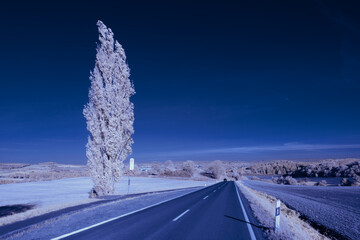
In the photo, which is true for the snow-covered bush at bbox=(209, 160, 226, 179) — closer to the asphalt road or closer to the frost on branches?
the frost on branches

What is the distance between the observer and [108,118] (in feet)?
60.5

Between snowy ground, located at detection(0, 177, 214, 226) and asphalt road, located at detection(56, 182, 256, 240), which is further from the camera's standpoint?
snowy ground, located at detection(0, 177, 214, 226)

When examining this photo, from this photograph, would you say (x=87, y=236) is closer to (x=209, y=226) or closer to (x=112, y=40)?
(x=209, y=226)

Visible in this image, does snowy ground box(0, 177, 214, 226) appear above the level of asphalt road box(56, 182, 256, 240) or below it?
below

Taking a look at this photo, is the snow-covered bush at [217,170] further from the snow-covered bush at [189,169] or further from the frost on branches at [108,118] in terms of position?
the frost on branches at [108,118]

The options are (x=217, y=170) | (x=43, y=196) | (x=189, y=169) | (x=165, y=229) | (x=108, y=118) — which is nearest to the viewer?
(x=165, y=229)

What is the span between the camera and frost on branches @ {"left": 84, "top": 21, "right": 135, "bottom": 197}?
1823 centimetres

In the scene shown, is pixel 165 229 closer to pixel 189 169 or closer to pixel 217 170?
pixel 189 169

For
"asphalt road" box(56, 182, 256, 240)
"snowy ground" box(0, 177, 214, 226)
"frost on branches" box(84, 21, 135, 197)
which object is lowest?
"snowy ground" box(0, 177, 214, 226)

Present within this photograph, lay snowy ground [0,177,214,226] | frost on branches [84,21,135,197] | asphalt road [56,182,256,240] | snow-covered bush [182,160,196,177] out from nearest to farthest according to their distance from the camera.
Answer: asphalt road [56,182,256,240] < snowy ground [0,177,214,226] < frost on branches [84,21,135,197] < snow-covered bush [182,160,196,177]

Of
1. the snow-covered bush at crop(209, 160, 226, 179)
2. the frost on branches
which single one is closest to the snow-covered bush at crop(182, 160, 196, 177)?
the snow-covered bush at crop(209, 160, 226, 179)

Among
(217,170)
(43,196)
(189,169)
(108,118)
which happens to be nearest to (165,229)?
(108,118)

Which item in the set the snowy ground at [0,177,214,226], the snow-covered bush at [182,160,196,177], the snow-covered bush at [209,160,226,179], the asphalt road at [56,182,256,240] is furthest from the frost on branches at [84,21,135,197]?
the snow-covered bush at [209,160,226,179]

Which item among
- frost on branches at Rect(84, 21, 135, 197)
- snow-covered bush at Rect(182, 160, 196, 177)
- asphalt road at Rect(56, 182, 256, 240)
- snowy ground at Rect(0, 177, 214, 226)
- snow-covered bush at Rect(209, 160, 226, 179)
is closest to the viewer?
asphalt road at Rect(56, 182, 256, 240)
